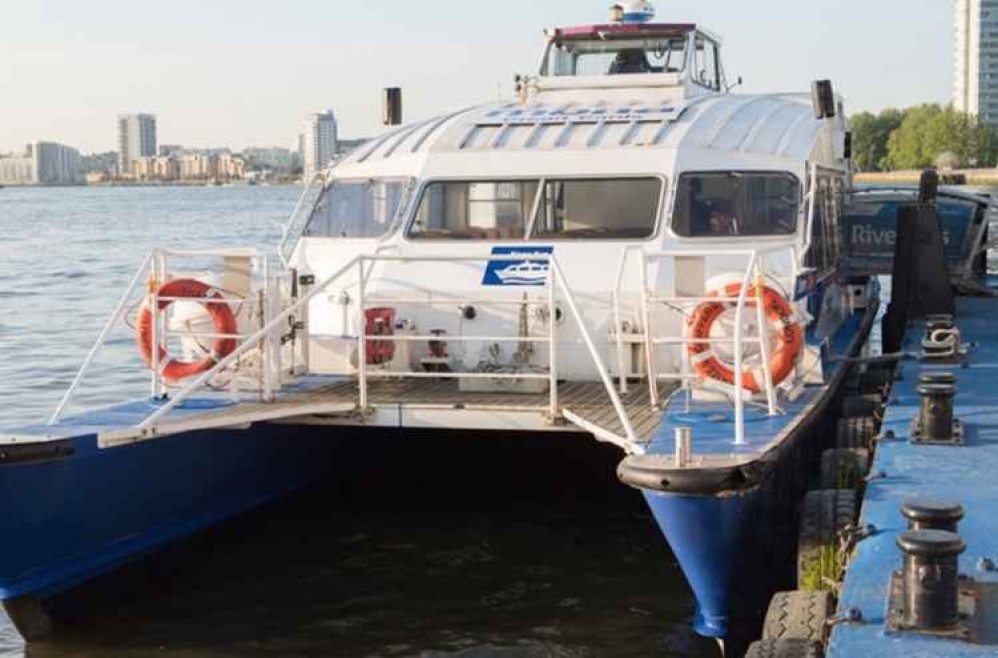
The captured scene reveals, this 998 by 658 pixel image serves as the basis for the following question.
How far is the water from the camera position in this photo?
A: 9.19 metres

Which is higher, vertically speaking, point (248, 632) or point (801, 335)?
point (801, 335)

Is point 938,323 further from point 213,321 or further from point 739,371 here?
point 213,321

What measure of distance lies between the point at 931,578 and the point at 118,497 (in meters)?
5.37

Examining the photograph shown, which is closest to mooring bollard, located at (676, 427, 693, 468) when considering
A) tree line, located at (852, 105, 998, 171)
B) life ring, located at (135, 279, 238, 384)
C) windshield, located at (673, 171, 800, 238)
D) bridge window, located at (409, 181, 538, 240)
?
windshield, located at (673, 171, 800, 238)

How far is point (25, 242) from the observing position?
186 feet

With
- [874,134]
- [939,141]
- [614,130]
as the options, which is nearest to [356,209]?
[614,130]

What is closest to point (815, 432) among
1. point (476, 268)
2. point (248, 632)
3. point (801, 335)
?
point (801, 335)

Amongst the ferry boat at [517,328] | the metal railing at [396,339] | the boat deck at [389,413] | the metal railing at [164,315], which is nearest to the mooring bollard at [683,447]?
the ferry boat at [517,328]

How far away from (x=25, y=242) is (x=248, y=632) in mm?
50142

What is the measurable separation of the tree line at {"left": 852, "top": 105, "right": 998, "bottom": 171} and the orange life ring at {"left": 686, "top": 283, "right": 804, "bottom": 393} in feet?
418

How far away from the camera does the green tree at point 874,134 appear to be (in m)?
162

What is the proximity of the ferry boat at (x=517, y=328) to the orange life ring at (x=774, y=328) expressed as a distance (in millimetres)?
13

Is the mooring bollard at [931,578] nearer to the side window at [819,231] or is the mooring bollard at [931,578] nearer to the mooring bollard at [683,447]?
the mooring bollard at [683,447]

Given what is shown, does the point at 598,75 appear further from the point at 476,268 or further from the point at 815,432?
the point at 815,432
